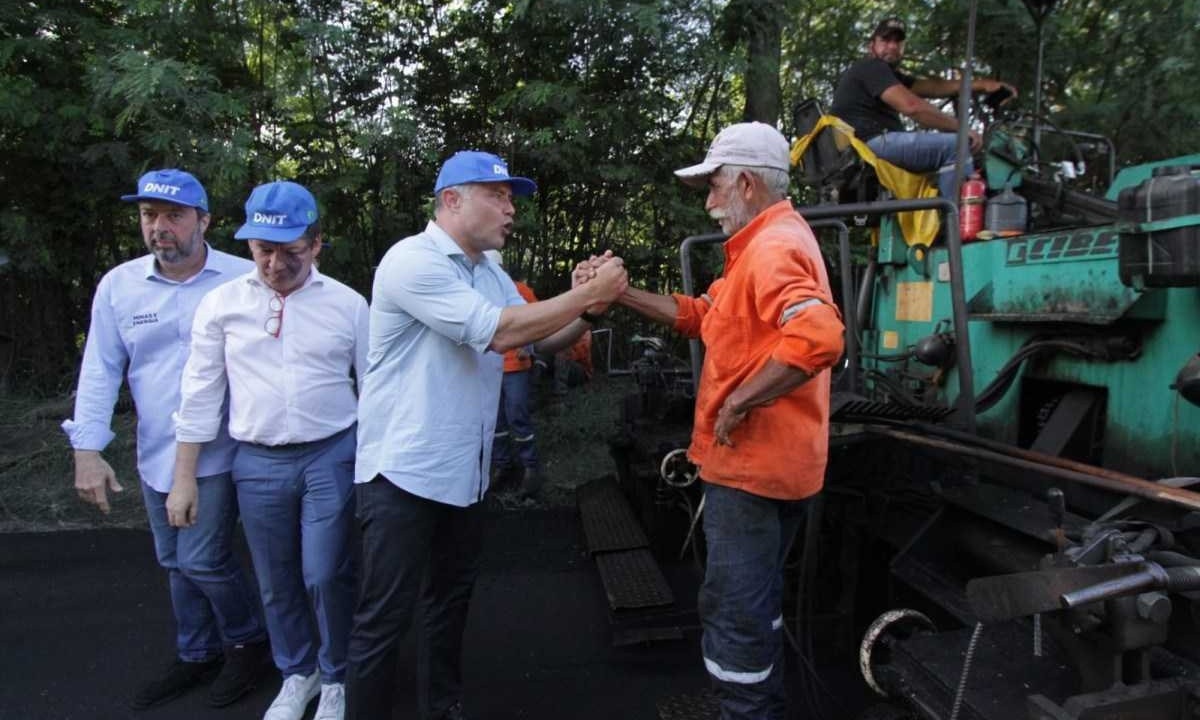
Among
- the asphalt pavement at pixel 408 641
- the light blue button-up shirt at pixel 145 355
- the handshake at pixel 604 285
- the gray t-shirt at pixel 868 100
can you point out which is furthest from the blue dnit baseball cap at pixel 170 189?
the gray t-shirt at pixel 868 100

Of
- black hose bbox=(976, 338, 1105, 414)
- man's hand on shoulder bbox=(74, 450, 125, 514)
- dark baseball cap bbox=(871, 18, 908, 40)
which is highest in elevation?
dark baseball cap bbox=(871, 18, 908, 40)

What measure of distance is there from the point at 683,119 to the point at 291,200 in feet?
18.8

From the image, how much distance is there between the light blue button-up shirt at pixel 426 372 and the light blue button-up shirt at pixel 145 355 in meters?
1.12

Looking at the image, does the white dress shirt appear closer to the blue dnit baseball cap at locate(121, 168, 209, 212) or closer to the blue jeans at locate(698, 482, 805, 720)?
the blue dnit baseball cap at locate(121, 168, 209, 212)

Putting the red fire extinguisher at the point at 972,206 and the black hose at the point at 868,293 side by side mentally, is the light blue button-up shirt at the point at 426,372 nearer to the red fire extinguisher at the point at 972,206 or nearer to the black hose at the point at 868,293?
the red fire extinguisher at the point at 972,206

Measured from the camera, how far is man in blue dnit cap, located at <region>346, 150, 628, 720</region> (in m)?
2.46

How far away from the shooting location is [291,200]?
2.83m

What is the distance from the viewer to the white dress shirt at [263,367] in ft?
9.57

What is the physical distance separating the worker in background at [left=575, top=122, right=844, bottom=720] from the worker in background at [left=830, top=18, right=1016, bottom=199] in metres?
2.45

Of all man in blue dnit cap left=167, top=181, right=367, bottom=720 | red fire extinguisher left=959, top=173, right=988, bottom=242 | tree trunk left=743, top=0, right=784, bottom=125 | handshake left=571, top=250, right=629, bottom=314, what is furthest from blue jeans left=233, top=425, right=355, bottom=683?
tree trunk left=743, top=0, right=784, bottom=125

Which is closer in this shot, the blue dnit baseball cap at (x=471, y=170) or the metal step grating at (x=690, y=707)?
the blue dnit baseball cap at (x=471, y=170)

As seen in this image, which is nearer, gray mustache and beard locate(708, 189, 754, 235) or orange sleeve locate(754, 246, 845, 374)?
orange sleeve locate(754, 246, 845, 374)

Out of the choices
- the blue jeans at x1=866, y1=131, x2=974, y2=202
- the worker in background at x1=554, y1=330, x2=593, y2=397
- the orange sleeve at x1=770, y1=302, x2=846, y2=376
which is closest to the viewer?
the orange sleeve at x1=770, y1=302, x2=846, y2=376

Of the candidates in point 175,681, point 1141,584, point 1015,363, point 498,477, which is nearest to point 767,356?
point 1141,584
